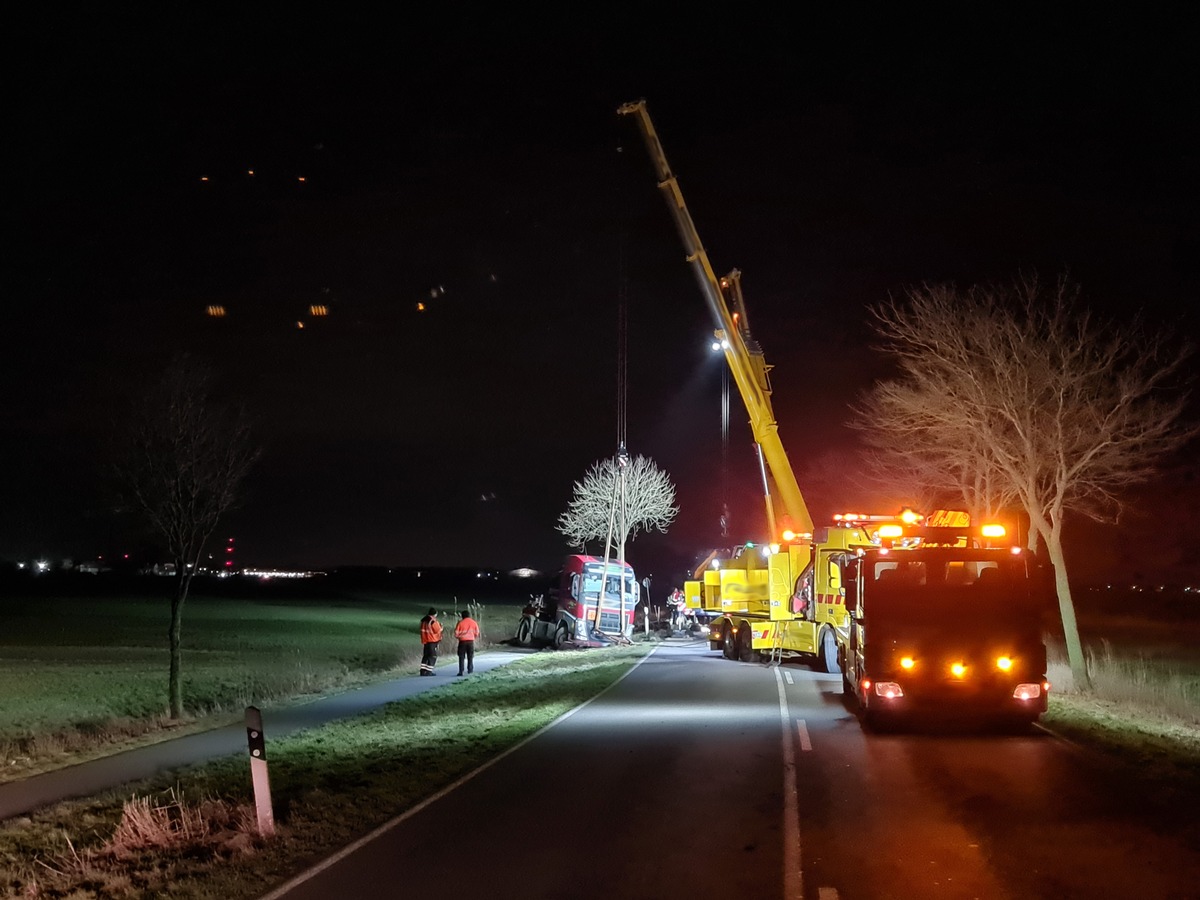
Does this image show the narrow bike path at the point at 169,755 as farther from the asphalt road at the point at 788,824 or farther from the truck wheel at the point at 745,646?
the truck wheel at the point at 745,646

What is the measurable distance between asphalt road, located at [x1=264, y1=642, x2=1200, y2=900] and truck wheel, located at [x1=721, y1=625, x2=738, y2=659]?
611 inches

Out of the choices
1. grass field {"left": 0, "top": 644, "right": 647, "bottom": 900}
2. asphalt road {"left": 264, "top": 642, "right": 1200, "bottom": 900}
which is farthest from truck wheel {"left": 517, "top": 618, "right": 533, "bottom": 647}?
asphalt road {"left": 264, "top": 642, "right": 1200, "bottom": 900}

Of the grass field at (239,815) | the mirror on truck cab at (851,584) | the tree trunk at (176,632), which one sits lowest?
the grass field at (239,815)

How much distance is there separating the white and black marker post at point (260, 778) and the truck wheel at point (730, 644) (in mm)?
21981

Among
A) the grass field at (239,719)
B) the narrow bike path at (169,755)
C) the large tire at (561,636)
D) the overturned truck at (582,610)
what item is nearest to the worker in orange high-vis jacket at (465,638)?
the grass field at (239,719)

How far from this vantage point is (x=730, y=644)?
30734 mm

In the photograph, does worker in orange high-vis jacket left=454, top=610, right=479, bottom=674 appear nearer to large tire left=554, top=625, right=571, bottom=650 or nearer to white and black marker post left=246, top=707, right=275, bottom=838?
large tire left=554, top=625, right=571, bottom=650

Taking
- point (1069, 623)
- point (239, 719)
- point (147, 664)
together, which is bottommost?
point (239, 719)

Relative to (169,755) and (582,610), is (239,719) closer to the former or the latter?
(169,755)

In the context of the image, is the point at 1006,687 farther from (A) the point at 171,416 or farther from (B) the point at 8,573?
(B) the point at 8,573

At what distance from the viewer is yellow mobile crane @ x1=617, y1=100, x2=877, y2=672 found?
23641mm

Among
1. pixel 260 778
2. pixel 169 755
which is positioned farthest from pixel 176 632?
pixel 260 778

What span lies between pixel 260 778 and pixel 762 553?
2181cm

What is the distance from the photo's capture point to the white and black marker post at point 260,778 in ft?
30.0
